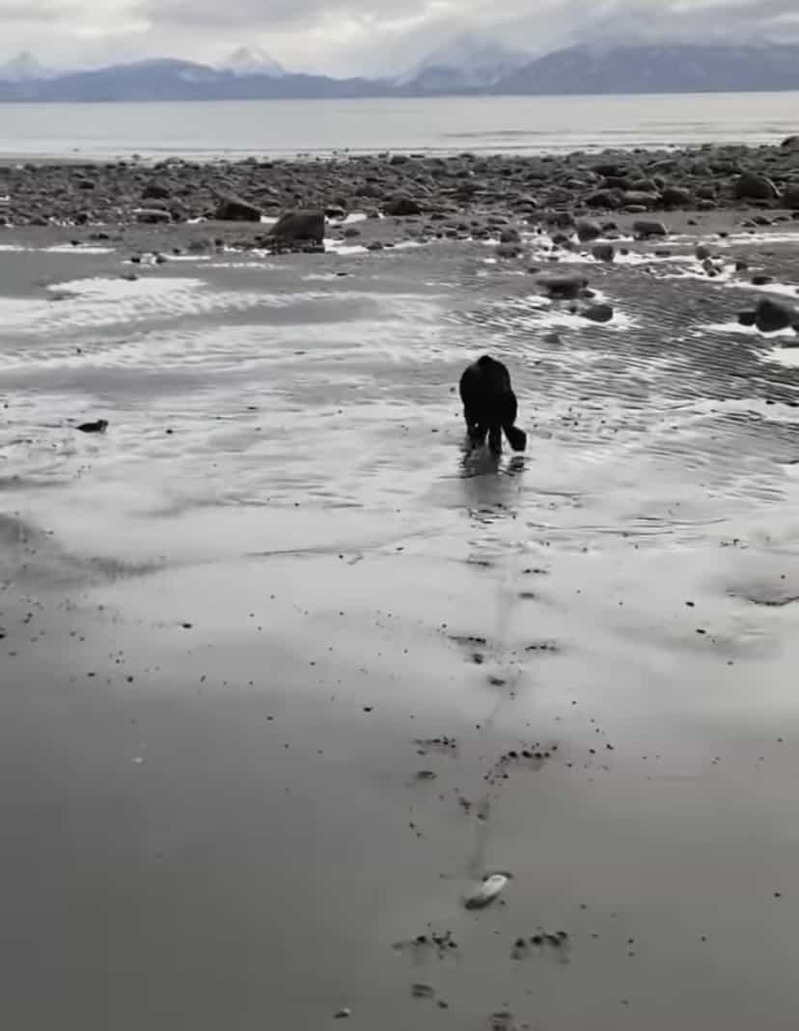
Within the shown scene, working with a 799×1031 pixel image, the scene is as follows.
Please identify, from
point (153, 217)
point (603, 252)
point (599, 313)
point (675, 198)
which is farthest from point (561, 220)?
point (599, 313)

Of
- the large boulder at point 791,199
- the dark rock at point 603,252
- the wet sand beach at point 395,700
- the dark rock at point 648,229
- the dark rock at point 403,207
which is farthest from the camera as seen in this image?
the large boulder at point 791,199

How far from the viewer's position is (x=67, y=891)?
10.2 feet

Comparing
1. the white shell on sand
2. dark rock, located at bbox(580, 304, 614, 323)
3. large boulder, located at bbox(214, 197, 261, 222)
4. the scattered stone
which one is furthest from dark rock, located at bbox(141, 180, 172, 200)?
the white shell on sand

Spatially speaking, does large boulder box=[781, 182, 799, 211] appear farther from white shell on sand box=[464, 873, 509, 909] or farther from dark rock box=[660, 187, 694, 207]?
white shell on sand box=[464, 873, 509, 909]

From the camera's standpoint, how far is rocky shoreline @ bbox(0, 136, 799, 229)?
21.2 m

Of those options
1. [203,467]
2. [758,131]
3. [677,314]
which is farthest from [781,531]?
[758,131]

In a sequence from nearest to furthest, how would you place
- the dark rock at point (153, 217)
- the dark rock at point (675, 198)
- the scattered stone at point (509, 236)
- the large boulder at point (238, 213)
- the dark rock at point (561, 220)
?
the scattered stone at point (509, 236)
the dark rock at point (561, 220)
the dark rock at point (153, 217)
the large boulder at point (238, 213)
the dark rock at point (675, 198)

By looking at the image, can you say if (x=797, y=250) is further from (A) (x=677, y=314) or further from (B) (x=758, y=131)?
(B) (x=758, y=131)

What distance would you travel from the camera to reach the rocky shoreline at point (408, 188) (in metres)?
21.2

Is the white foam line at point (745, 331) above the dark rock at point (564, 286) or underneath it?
underneath

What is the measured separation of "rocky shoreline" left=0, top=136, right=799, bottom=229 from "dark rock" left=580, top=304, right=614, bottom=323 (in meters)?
8.80

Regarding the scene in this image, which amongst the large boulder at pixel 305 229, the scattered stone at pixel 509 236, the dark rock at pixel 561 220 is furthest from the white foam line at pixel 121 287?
the dark rock at pixel 561 220

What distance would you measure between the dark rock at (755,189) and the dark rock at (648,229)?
510 centimetres

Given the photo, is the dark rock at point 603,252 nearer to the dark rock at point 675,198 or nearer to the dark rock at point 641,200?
the dark rock at point 641,200
